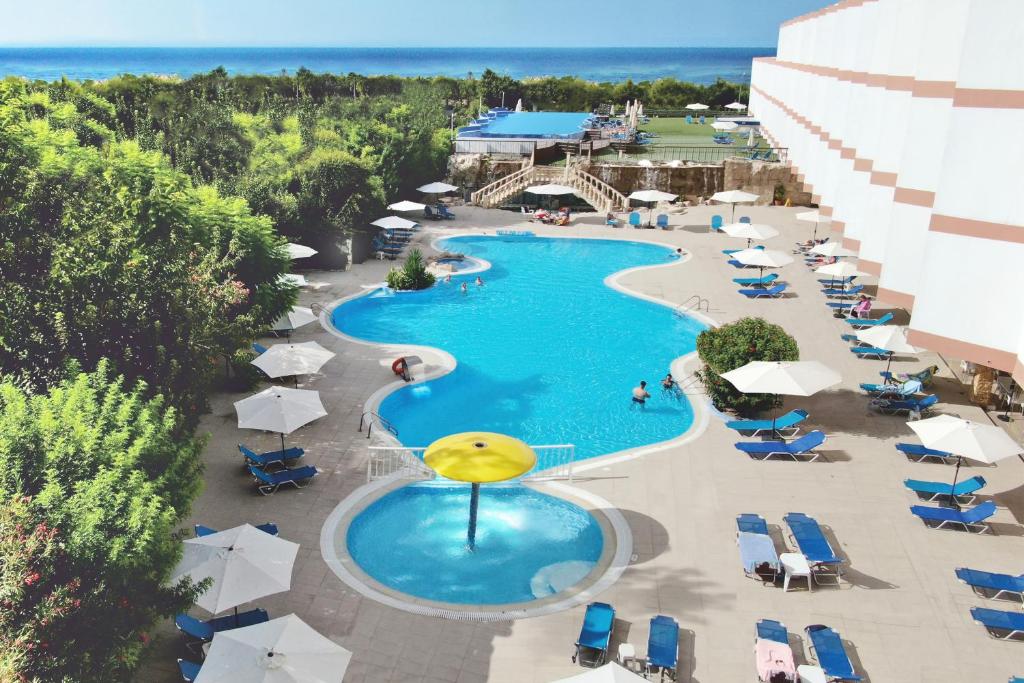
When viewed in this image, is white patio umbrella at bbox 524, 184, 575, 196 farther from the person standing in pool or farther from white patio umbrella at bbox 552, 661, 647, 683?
white patio umbrella at bbox 552, 661, 647, 683

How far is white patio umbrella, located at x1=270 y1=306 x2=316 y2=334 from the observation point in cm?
2450

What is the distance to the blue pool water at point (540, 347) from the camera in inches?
846

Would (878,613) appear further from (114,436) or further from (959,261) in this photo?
(114,436)

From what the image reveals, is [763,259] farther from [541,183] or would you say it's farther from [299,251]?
[541,183]

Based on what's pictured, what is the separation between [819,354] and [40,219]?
21473 mm

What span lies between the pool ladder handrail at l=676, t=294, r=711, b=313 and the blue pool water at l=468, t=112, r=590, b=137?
3021 centimetres

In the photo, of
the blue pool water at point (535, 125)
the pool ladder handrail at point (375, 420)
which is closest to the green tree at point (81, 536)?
the pool ladder handrail at point (375, 420)

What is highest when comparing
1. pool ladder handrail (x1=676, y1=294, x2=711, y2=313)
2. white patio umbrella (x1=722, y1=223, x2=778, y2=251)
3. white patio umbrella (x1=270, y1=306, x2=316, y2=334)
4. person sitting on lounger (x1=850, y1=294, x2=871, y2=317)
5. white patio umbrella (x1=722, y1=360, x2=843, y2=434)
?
white patio umbrella (x1=722, y1=223, x2=778, y2=251)

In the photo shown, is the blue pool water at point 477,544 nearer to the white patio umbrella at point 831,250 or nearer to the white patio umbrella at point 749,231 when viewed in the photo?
the white patio umbrella at point 831,250

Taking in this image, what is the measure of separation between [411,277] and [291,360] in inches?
455

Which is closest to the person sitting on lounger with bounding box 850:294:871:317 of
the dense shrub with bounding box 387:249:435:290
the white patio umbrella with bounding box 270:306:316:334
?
the dense shrub with bounding box 387:249:435:290

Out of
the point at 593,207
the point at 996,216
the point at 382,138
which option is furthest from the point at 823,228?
the point at 996,216

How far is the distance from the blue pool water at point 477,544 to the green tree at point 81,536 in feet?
14.3

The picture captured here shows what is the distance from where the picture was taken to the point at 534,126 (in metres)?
69.8
